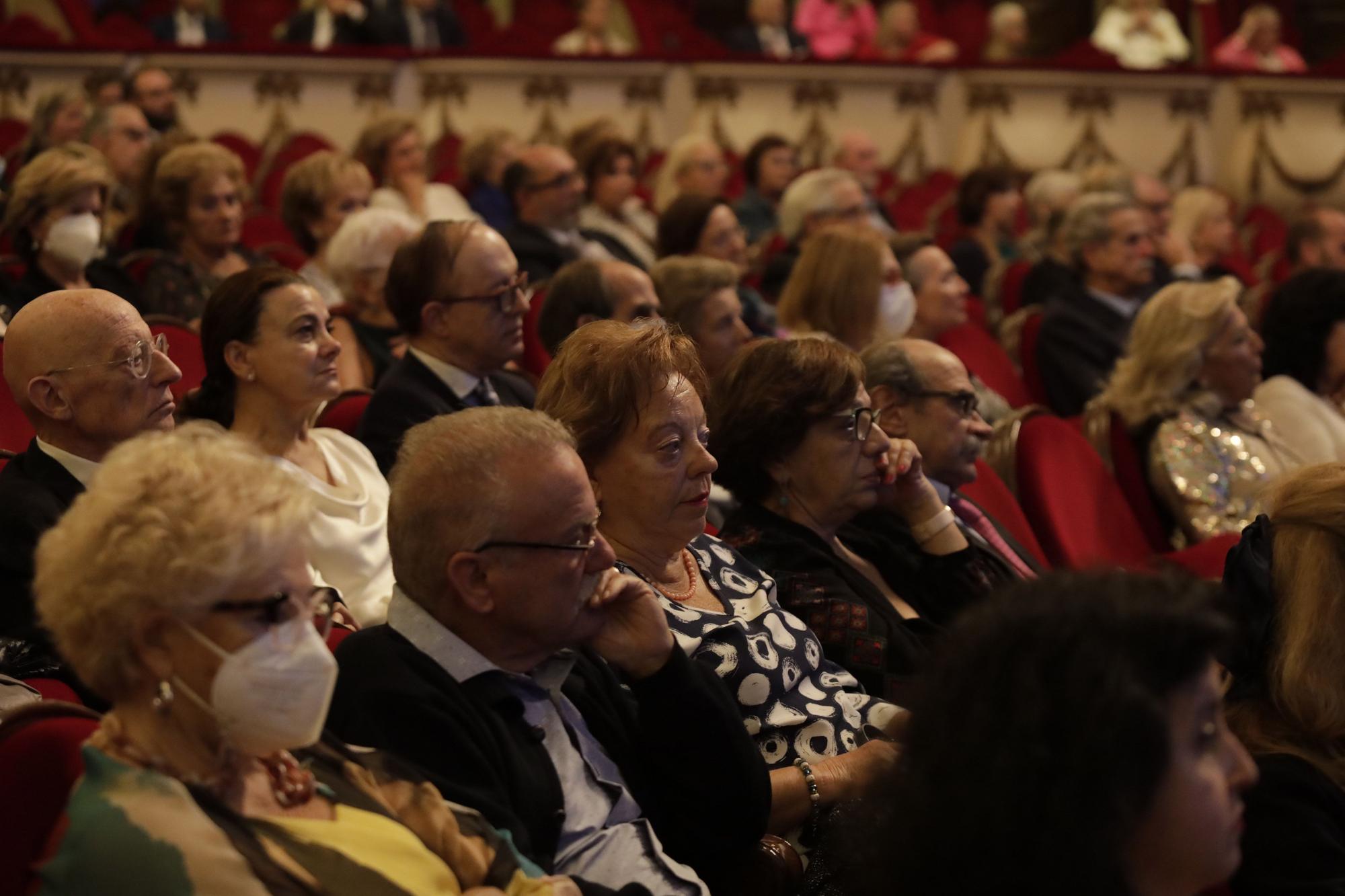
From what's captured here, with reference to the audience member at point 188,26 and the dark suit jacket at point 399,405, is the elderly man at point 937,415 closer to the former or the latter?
the dark suit jacket at point 399,405

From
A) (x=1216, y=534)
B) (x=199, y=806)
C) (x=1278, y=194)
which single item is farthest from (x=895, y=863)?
(x=1278, y=194)

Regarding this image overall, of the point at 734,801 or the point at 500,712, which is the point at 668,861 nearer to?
the point at 734,801

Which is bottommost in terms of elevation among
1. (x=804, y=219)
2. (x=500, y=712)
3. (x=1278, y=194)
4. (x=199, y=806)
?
(x=1278, y=194)

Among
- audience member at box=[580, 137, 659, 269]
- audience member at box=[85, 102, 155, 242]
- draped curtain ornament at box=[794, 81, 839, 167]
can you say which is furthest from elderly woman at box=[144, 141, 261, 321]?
draped curtain ornament at box=[794, 81, 839, 167]

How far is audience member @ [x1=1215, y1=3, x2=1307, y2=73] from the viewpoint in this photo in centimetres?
817

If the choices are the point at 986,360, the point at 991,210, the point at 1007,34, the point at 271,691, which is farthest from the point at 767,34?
the point at 271,691

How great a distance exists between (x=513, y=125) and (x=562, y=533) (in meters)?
5.58

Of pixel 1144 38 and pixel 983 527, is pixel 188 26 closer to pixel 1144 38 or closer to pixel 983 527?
pixel 1144 38

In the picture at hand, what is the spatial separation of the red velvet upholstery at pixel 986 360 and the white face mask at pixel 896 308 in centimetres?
39

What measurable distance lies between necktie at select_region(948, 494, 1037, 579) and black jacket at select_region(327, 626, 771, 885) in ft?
3.82

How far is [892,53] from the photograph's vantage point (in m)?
8.45

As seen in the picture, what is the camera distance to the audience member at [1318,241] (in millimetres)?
5754

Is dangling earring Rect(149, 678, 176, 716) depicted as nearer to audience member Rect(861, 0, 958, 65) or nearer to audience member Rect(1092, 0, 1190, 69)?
audience member Rect(861, 0, 958, 65)

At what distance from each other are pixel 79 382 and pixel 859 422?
1184mm
